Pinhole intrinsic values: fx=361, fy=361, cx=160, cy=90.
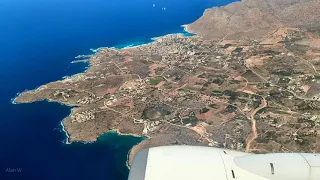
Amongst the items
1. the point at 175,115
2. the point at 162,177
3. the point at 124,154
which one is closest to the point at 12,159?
the point at 124,154

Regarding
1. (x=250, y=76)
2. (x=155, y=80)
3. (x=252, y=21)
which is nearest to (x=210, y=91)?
(x=250, y=76)

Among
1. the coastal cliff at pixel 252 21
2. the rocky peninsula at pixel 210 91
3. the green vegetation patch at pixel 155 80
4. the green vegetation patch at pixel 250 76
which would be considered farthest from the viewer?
the coastal cliff at pixel 252 21

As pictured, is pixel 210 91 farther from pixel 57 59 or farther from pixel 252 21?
pixel 252 21

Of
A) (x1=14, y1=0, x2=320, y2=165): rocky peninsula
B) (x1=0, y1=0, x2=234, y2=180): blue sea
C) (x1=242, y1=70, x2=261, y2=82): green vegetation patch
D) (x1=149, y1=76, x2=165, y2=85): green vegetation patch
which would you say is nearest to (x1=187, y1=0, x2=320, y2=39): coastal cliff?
(x1=14, y1=0, x2=320, y2=165): rocky peninsula

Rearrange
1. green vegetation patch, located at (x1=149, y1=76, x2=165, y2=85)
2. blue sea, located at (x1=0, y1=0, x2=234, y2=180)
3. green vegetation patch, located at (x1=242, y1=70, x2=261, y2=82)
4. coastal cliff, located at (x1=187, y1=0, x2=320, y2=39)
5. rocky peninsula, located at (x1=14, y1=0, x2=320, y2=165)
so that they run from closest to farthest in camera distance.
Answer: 1. blue sea, located at (x1=0, y1=0, x2=234, y2=180)
2. rocky peninsula, located at (x1=14, y1=0, x2=320, y2=165)
3. green vegetation patch, located at (x1=242, y1=70, x2=261, y2=82)
4. green vegetation patch, located at (x1=149, y1=76, x2=165, y2=85)
5. coastal cliff, located at (x1=187, y1=0, x2=320, y2=39)

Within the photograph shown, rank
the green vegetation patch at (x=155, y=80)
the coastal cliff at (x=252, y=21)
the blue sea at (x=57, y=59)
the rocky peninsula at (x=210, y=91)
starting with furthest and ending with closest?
1. the coastal cliff at (x=252, y=21)
2. the green vegetation patch at (x=155, y=80)
3. the rocky peninsula at (x=210, y=91)
4. the blue sea at (x=57, y=59)

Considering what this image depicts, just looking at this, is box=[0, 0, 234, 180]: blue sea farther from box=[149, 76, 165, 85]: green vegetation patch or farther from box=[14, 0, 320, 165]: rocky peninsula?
box=[149, 76, 165, 85]: green vegetation patch

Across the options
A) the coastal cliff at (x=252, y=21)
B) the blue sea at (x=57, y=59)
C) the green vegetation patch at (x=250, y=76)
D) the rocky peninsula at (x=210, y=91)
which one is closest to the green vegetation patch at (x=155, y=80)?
the rocky peninsula at (x=210, y=91)

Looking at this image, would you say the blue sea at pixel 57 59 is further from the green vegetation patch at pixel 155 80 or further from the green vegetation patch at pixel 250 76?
the green vegetation patch at pixel 250 76
